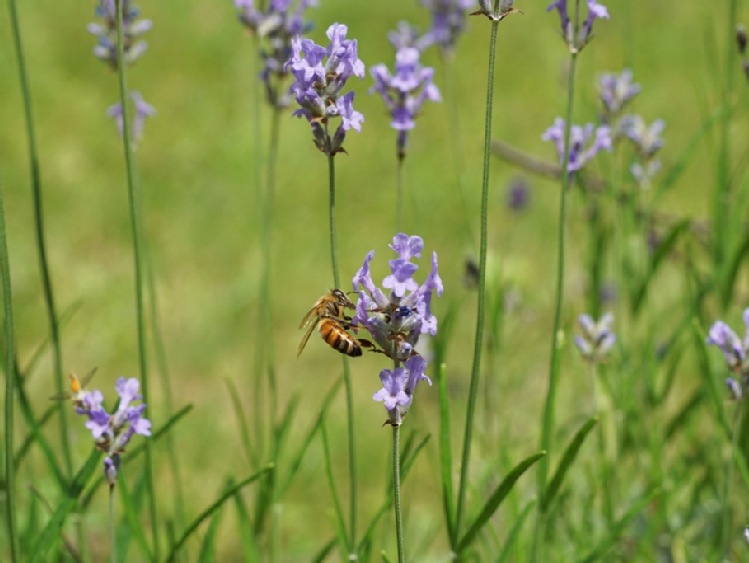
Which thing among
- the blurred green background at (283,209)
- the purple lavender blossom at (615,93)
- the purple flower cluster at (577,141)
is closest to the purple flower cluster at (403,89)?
the purple flower cluster at (577,141)

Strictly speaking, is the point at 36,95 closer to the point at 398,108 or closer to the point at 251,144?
the point at 251,144

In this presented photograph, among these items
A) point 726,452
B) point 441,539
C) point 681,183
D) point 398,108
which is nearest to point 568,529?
point 726,452

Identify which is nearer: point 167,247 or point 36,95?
point 167,247

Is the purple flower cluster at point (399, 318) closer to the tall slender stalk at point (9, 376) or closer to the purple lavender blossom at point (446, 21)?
the tall slender stalk at point (9, 376)

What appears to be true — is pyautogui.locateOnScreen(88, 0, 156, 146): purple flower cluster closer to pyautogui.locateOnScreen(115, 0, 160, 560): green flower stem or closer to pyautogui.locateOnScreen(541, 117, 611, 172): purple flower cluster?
pyautogui.locateOnScreen(115, 0, 160, 560): green flower stem

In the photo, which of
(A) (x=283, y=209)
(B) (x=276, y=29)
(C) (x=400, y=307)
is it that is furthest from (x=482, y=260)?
(A) (x=283, y=209)

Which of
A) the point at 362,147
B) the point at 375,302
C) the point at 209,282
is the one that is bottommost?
the point at 209,282

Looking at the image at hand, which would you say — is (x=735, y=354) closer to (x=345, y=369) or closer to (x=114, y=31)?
(x=345, y=369)

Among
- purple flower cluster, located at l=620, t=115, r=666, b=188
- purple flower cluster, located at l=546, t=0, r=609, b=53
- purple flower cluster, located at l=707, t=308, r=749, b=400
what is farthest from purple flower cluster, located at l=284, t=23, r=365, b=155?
purple flower cluster, located at l=620, t=115, r=666, b=188
